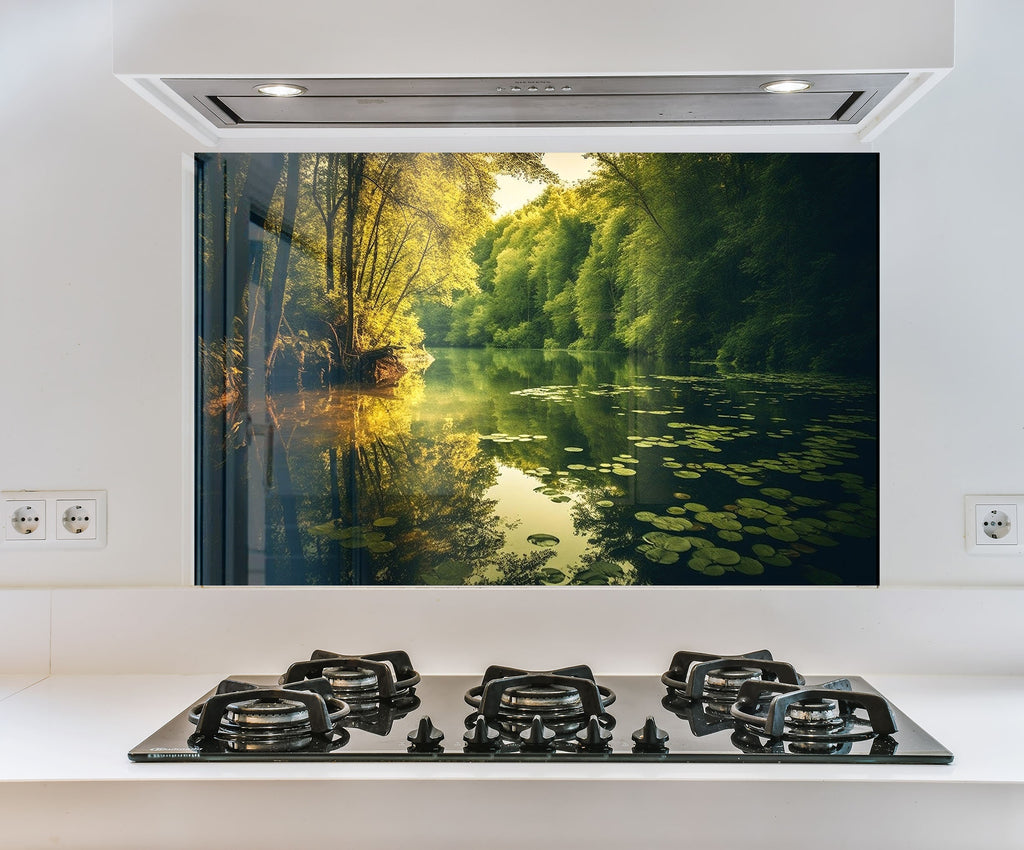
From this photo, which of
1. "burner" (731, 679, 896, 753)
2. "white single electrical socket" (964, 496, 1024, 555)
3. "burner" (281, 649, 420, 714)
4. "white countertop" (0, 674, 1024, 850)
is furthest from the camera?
"white single electrical socket" (964, 496, 1024, 555)

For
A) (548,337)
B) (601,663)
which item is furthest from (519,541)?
(548,337)

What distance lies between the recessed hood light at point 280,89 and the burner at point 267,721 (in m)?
0.77

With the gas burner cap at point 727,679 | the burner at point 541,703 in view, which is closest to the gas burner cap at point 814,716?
the gas burner cap at point 727,679

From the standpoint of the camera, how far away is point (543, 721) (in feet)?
3.41

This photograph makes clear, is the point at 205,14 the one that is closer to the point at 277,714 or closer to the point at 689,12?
the point at 689,12

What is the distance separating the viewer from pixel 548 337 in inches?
55.7

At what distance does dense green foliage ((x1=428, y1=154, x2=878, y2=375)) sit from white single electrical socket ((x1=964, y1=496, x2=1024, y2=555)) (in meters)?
0.28

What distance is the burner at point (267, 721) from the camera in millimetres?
967

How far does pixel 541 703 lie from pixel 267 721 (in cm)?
34

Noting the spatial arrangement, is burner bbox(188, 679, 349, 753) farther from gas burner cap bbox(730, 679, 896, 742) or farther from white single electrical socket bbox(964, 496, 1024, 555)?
white single electrical socket bbox(964, 496, 1024, 555)

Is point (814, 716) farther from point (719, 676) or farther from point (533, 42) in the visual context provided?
point (533, 42)

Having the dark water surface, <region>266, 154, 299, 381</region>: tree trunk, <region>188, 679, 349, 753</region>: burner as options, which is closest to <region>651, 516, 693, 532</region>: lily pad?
the dark water surface

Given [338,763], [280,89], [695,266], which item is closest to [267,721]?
[338,763]

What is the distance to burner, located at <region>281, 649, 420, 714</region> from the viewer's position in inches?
44.4
